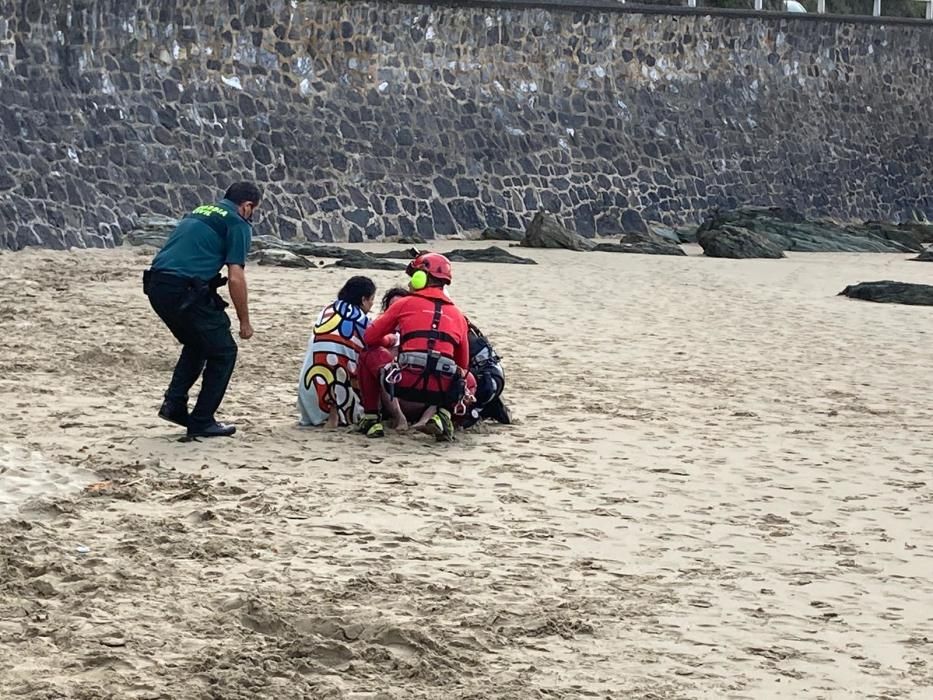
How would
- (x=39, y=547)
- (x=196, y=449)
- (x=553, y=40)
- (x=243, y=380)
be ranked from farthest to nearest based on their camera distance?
1. (x=553, y=40)
2. (x=243, y=380)
3. (x=196, y=449)
4. (x=39, y=547)

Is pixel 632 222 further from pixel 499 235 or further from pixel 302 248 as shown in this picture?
pixel 302 248

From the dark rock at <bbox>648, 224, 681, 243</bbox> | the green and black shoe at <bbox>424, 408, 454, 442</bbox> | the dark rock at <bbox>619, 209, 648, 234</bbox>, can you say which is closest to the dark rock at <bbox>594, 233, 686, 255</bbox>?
the dark rock at <bbox>648, 224, 681, 243</bbox>

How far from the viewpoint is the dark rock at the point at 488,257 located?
19594mm

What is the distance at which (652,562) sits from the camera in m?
6.29

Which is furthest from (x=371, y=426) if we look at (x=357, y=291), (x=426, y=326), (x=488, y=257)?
(x=488, y=257)

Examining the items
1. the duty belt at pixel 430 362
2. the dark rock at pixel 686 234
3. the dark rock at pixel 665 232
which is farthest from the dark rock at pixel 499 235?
the duty belt at pixel 430 362

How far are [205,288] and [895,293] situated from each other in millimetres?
9972

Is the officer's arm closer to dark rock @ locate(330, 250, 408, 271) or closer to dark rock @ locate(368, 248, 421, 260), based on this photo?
dark rock @ locate(330, 250, 408, 271)

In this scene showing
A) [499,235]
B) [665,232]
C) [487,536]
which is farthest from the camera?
[665,232]

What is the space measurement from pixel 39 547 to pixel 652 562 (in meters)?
2.31

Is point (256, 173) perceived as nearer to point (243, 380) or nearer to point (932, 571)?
point (243, 380)

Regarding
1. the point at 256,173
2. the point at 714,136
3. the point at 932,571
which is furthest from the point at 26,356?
the point at 714,136

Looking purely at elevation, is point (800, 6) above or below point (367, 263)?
above

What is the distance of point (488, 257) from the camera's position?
65.2ft
